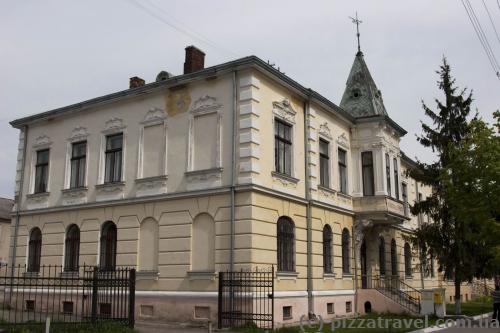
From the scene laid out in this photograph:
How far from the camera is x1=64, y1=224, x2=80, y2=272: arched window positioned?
23109 millimetres

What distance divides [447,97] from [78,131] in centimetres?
1797

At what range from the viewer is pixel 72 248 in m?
23.3

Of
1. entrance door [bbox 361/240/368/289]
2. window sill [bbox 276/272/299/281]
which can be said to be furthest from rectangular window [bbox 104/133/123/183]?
entrance door [bbox 361/240/368/289]

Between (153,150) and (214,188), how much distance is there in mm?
3702

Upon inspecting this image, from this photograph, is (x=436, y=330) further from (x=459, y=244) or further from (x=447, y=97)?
(x=447, y=97)

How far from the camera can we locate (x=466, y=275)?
25234 mm

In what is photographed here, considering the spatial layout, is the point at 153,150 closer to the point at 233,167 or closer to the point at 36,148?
the point at 233,167

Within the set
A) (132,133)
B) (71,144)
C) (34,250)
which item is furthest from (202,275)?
(34,250)

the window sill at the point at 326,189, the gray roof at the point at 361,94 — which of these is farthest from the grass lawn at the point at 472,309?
the gray roof at the point at 361,94

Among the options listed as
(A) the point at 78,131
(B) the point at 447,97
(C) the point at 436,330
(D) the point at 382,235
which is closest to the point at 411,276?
(D) the point at 382,235

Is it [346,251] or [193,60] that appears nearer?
[193,60]

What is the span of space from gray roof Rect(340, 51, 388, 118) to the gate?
1193cm

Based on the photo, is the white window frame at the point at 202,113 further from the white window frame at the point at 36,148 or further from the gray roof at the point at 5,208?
the gray roof at the point at 5,208

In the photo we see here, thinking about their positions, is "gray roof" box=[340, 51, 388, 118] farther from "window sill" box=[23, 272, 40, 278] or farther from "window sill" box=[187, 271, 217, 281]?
"window sill" box=[23, 272, 40, 278]
